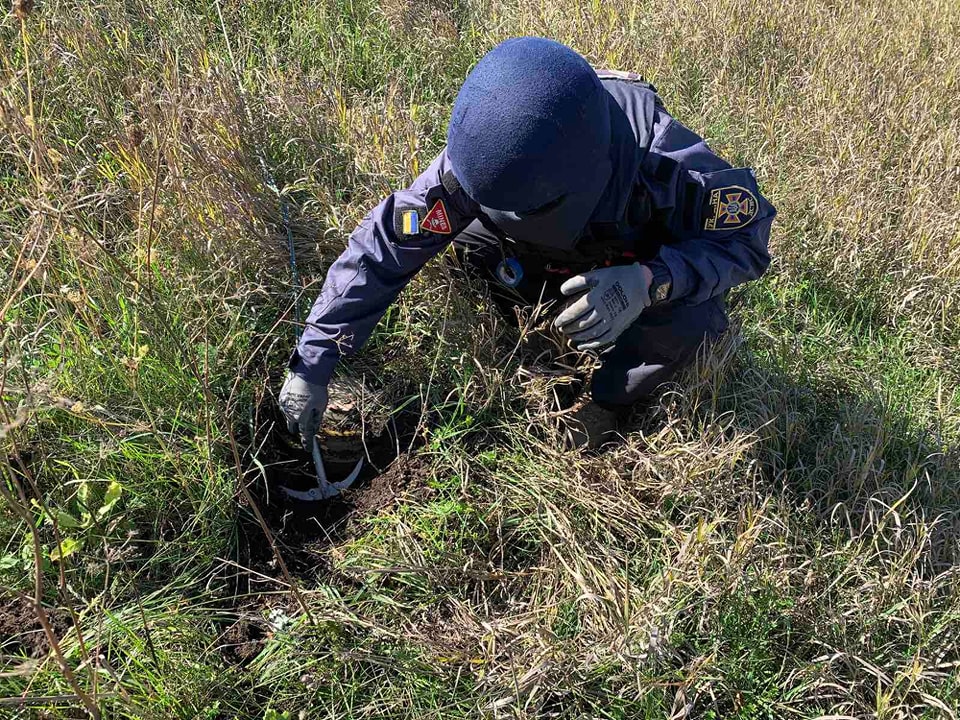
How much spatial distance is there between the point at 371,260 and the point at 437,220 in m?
0.19

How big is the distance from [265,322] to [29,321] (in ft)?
2.03

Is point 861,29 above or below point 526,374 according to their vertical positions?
above

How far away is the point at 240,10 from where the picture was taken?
335 cm

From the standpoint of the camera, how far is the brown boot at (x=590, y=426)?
2.09 m

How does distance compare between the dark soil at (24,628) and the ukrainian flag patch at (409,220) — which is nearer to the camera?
the dark soil at (24,628)

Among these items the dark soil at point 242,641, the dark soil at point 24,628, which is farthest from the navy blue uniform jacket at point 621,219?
the dark soil at point 24,628

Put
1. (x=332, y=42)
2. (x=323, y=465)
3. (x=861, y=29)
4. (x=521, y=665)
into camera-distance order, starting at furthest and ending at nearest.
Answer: (x=861, y=29) < (x=332, y=42) < (x=323, y=465) < (x=521, y=665)

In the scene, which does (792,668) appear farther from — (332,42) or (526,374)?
(332,42)

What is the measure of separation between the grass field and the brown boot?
0.27 feet

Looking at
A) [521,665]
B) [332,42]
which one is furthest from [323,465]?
[332,42]

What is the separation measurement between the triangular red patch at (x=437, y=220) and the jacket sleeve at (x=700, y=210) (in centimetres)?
51

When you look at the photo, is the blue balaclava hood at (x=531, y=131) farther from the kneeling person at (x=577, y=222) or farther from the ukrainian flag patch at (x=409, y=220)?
the ukrainian flag patch at (x=409, y=220)

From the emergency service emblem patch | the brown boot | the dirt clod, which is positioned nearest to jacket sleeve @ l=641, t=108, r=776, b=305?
the emergency service emblem patch

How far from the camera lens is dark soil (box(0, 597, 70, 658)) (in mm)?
1615
